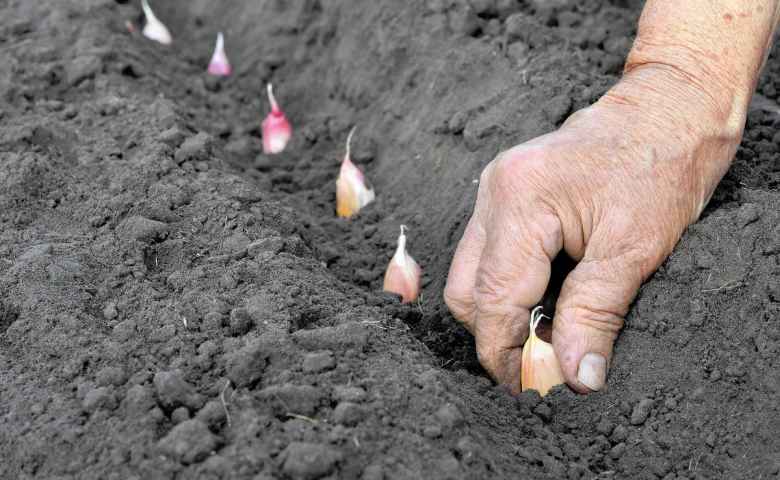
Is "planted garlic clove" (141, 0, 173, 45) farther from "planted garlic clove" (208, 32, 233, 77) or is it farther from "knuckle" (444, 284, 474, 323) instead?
"knuckle" (444, 284, 474, 323)

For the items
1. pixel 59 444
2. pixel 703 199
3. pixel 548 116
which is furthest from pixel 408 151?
pixel 59 444

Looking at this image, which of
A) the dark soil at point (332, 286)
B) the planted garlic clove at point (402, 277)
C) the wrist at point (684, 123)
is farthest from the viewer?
the planted garlic clove at point (402, 277)

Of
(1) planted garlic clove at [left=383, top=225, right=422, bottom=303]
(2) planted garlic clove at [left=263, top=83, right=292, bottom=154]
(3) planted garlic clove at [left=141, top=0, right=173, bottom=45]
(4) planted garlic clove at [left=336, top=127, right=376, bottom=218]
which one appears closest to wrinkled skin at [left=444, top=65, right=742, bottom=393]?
(1) planted garlic clove at [left=383, top=225, right=422, bottom=303]

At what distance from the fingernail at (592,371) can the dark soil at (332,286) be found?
0.13 ft

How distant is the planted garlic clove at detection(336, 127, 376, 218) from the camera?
2.87 metres

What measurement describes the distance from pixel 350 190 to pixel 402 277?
0.59 metres

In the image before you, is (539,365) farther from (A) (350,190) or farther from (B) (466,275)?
(A) (350,190)

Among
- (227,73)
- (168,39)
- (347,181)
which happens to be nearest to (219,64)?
(227,73)

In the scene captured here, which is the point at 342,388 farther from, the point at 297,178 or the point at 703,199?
the point at 297,178

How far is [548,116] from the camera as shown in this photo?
2.53 meters

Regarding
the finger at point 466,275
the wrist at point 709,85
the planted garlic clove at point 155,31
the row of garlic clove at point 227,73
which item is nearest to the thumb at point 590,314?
the finger at point 466,275

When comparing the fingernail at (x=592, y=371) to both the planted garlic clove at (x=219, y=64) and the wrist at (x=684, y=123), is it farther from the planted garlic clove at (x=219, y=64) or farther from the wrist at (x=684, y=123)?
the planted garlic clove at (x=219, y=64)

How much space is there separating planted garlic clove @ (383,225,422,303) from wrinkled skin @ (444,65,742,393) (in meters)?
0.30

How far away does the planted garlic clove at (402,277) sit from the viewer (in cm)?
237
